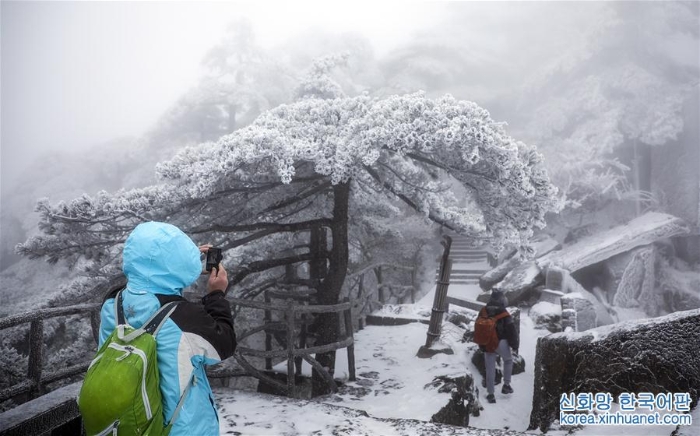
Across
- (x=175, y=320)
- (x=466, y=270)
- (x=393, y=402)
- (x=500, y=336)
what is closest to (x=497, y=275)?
(x=466, y=270)

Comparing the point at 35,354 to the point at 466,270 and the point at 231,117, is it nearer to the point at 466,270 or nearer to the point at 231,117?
the point at 466,270

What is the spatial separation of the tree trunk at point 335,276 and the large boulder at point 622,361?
2.87 metres

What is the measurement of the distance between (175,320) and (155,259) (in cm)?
25

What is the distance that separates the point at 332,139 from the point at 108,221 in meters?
2.98

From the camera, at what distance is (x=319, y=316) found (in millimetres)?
6367

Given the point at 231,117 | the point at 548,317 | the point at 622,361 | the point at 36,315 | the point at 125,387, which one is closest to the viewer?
the point at 125,387

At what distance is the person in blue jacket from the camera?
159 cm

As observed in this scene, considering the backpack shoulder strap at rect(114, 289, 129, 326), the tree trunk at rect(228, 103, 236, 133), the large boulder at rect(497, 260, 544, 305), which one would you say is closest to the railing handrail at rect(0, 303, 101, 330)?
the backpack shoulder strap at rect(114, 289, 129, 326)

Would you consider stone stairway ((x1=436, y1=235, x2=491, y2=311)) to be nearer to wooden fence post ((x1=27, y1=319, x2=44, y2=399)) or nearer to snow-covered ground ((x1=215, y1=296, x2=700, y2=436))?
snow-covered ground ((x1=215, y1=296, x2=700, y2=436))

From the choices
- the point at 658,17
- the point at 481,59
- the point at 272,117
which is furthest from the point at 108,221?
the point at 481,59

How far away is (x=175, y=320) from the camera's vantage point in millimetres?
1625

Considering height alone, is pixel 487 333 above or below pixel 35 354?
below

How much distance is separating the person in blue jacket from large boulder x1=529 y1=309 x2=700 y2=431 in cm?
340

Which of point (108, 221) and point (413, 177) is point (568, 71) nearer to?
point (413, 177)
